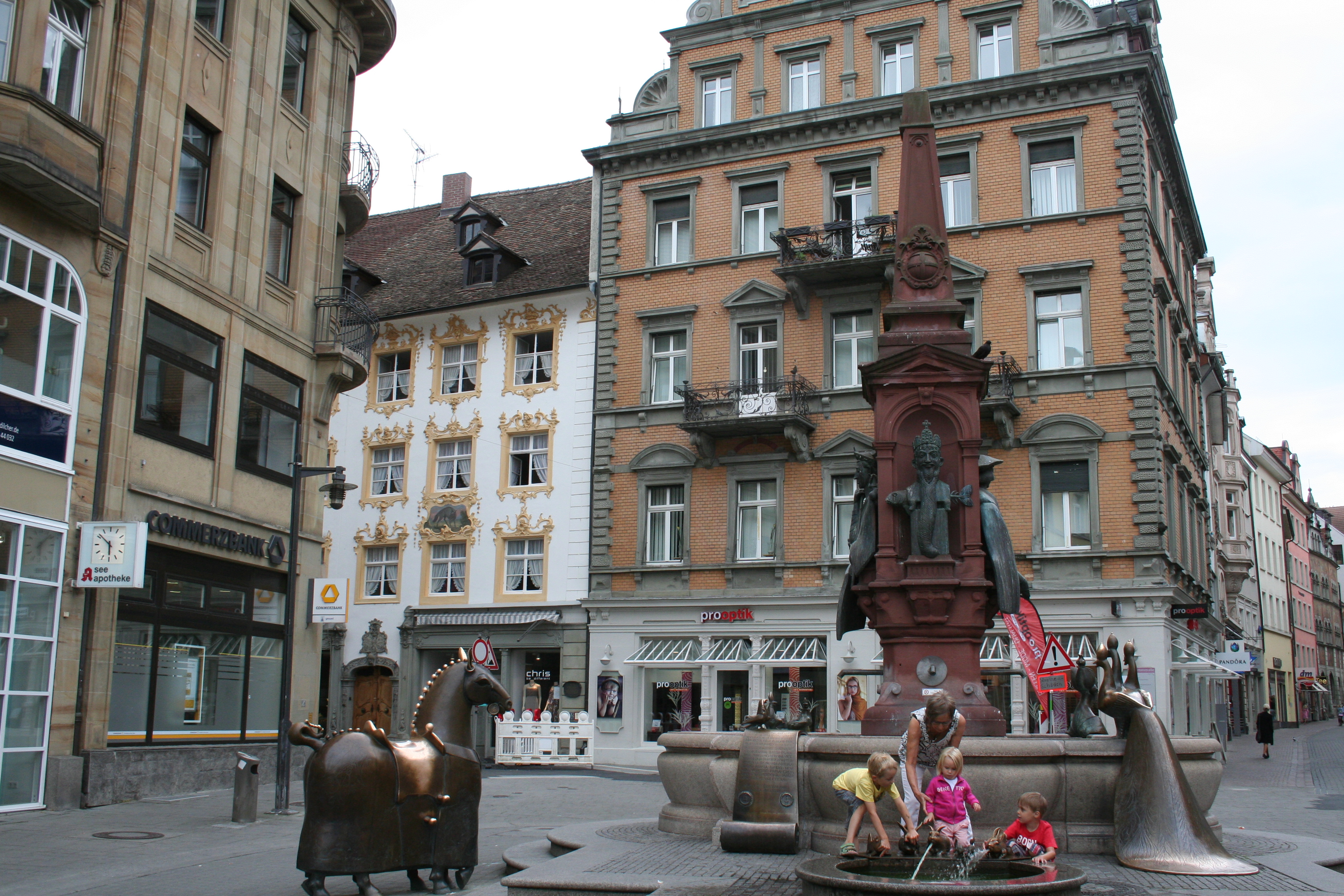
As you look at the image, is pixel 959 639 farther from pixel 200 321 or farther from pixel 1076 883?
pixel 200 321

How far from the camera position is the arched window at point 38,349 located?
15.3 metres

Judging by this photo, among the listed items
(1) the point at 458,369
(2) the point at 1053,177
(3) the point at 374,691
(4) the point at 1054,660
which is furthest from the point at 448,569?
(4) the point at 1054,660

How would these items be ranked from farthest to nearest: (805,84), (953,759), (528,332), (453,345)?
(453,345)
(528,332)
(805,84)
(953,759)

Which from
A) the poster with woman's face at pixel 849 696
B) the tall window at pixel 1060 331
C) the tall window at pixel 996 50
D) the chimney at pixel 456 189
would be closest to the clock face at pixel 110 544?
the poster with woman's face at pixel 849 696

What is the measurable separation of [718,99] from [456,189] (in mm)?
14803

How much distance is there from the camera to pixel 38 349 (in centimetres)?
1581

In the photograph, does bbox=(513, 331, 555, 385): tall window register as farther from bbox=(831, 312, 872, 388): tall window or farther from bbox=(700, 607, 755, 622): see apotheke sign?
bbox=(700, 607, 755, 622): see apotheke sign

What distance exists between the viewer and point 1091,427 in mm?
26562

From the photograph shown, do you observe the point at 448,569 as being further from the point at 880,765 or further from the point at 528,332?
the point at 880,765

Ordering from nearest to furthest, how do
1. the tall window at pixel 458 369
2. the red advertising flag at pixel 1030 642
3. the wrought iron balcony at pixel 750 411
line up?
1. the red advertising flag at pixel 1030 642
2. the wrought iron balcony at pixel 750 411
3. the tall window at pixel 458 369

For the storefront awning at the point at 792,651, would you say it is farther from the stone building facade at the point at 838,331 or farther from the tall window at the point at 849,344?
the tall window at the point at 849,344

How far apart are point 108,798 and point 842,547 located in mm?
16505

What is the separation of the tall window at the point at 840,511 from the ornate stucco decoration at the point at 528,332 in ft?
27.6

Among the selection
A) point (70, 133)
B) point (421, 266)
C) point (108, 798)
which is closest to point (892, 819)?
point (108, 798)
